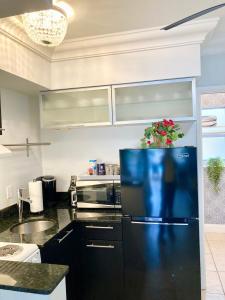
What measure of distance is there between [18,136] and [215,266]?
8.97ft

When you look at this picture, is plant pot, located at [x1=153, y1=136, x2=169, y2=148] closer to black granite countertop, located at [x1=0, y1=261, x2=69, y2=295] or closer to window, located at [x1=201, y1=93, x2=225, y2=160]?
black granite countertop, located at [x1=0, y1=261, x2=69, y2=295]

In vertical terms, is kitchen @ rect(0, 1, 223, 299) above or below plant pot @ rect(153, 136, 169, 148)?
above

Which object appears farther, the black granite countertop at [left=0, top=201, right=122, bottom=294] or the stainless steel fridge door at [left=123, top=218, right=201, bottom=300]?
the stainless steel fridge door at [left=123, top=218, right=201, bottom=300]

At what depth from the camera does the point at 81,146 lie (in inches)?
110

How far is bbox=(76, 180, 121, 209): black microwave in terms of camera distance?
238 cm

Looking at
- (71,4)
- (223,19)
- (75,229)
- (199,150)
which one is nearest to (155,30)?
(223,19)

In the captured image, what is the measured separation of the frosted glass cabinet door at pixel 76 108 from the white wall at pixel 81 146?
0.96ft

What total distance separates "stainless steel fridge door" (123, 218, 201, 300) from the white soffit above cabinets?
1.70 m

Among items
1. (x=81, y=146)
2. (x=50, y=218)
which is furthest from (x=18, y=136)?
(x=50, y=218)

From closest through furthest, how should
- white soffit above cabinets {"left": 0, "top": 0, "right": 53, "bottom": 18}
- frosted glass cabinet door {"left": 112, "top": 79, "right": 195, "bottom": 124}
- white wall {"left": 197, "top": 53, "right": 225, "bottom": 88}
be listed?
white soffit above cabinets {"left": 0, "top": 0, "right": 53, "bottom": 18}, frosted glass cabinet door {"left": 112, "top": 79, "right": 195, "bottom": 124}, white wall {"left": 197, "top": 53, "right": 225, "bottom": 88}

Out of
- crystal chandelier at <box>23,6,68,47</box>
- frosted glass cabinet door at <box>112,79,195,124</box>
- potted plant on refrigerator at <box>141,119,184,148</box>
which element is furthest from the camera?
frosted glass cabinet door at <box>112,79,195,124</box>

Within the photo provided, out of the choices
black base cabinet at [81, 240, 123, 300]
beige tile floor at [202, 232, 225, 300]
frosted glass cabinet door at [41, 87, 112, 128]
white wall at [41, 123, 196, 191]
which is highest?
frosted glass cabinet door at [41, 87, 112, 128]

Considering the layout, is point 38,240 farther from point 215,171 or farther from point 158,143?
point 215,171

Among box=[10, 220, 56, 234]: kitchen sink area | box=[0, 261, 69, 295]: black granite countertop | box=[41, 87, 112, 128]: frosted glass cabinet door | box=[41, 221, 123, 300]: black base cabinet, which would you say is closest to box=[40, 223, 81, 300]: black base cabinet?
box=[41, 221, 123, 300]: black base cabinet
